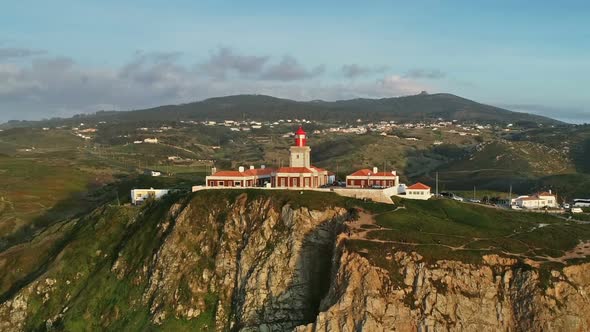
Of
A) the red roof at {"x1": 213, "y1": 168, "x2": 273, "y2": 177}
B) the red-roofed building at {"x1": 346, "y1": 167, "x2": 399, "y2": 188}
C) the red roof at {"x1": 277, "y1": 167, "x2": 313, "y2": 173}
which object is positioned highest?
the red roof at {"x1": 277, "y1": 167, "x2": 313, "y2": 173}

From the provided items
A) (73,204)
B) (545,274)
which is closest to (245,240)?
(545,274)

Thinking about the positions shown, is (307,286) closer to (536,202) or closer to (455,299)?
(455,299)

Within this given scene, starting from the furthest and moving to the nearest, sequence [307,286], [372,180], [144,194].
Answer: [144,194] < [372,180] < [307,286]

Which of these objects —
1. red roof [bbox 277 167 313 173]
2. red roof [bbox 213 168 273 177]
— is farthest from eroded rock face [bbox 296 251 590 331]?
red roof [bbox 213 168 273 177]

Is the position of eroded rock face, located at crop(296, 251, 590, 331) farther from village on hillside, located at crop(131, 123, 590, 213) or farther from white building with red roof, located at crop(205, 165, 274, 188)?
white building with red roof, located at crop(205, 165, 274, 188)

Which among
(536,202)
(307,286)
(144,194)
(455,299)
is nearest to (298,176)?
(307,286)

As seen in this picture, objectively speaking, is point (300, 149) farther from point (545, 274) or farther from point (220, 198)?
point (545, 274)

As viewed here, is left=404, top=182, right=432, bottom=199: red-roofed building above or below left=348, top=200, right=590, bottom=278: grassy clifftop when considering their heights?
above
